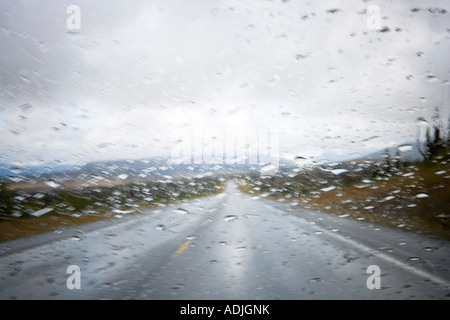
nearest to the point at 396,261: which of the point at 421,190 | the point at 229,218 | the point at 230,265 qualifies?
the point at 421,190

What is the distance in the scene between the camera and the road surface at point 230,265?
3295 millimetres

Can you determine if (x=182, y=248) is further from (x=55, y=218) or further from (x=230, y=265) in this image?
(x=55, y=218)

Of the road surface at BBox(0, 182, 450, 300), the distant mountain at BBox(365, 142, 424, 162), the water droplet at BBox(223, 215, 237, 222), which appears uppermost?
the distant mountain at BBox(365, 142, 424, 162)

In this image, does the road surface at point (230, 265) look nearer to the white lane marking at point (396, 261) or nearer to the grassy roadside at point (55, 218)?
the white lane marking at point (396, 261)

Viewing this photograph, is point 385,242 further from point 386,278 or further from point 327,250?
point 386,278

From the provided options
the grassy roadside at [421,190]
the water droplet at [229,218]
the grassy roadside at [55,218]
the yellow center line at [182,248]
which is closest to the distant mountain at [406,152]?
the grassy roadside at [421,190]

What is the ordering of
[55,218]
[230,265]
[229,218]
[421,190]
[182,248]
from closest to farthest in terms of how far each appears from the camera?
1. [230,265]
2. [182,248]
3. [421,190]
4. [229,218]
5. [55,218]

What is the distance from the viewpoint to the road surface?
329cm

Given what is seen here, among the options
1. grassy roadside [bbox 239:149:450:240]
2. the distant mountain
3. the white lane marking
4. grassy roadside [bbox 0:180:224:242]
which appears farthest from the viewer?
grassy roadside [bbox 0:180:224:242]

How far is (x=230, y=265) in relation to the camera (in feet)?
14.8

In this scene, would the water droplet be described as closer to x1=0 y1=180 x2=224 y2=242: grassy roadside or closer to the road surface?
x1=0 y1=180 x2=224 y2=242: grassy roadside

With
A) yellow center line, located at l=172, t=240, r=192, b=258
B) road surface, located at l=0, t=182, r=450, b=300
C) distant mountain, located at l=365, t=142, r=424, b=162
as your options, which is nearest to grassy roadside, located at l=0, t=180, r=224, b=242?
road surface, located at l=0, t=182, r=450, b=300
